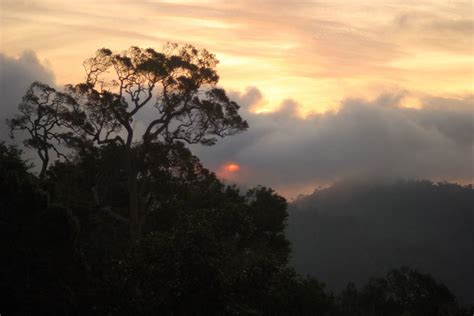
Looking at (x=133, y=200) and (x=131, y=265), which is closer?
(x=131, y=265)

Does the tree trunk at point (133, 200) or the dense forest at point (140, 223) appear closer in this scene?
the dense forest at point (140, 223)

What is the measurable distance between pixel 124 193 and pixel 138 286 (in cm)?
2026

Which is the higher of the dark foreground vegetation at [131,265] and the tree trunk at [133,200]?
the tree trunk at [133,200]

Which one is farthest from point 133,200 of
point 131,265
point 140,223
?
point 131,265

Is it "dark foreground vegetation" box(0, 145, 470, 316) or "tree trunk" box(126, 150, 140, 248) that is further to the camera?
"tree trunk" box(126, 150, 140, 248)

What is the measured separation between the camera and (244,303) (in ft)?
61.1

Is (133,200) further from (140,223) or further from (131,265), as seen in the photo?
(131,265)

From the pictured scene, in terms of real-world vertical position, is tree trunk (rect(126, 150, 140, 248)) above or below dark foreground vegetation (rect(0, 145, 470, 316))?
above

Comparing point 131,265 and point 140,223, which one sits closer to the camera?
point 131,265

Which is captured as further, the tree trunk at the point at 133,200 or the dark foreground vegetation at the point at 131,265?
the tree trunk at the point at 133,200

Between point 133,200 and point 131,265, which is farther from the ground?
point 133,200

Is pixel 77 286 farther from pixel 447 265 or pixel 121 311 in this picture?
pixel 447 265

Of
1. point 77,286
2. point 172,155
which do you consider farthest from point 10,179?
point 172,155

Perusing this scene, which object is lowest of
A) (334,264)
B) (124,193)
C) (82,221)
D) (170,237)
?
(170,237)
